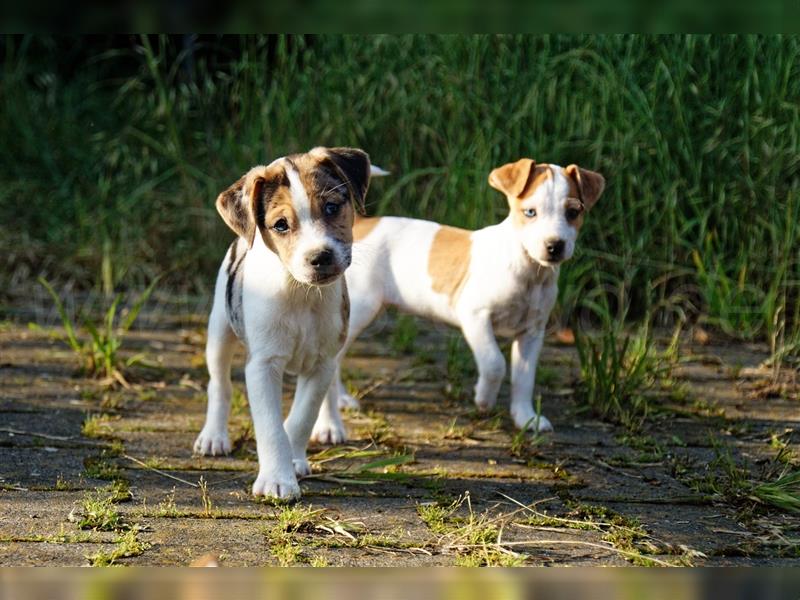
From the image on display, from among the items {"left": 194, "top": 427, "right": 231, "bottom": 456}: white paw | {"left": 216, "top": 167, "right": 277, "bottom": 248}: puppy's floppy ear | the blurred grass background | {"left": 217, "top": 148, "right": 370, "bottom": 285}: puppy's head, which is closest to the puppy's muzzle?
{"left": 217, "top": 148, "right": 370, "bottom": 285}: puppy's head

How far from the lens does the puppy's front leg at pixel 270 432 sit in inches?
143

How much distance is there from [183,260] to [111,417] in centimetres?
278

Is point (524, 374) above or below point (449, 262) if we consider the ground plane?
below

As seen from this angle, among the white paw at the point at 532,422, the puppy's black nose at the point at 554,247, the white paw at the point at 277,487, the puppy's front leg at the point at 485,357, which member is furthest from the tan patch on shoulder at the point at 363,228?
the white paw at the point at 277,487

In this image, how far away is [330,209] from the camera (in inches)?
143

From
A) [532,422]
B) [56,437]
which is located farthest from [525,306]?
[56,437]

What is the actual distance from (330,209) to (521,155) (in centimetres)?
319

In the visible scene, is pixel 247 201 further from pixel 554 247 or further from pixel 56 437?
pixel 554 247

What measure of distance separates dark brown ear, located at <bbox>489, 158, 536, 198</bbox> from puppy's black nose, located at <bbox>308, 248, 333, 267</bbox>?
59.9 inches

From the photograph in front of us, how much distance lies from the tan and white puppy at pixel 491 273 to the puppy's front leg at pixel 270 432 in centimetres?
70

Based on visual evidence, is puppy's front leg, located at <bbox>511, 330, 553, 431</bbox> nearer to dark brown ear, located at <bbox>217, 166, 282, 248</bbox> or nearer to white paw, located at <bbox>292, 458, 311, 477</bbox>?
white paw, located at <bbox>292, 458, 311, 477</bbox>

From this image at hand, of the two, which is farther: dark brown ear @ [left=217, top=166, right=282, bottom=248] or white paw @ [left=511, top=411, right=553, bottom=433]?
white paw @ [left=511, top=411, right=553, bottom=433]

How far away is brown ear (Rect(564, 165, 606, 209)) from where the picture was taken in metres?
4.84

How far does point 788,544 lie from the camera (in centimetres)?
326
